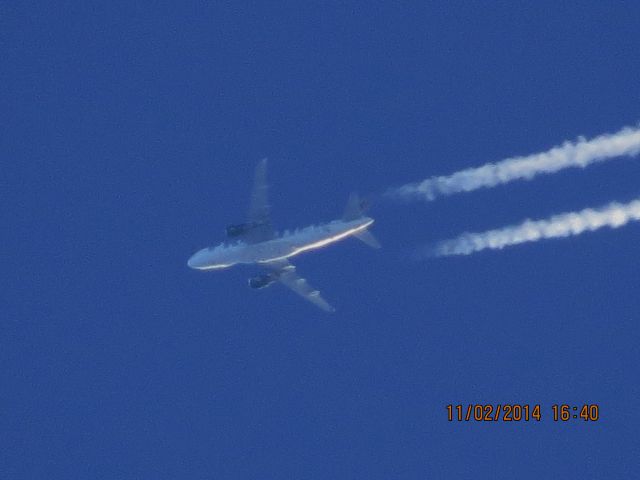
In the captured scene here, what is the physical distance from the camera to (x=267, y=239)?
3959 cm

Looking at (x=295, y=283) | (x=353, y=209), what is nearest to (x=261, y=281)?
(x=295, y=283)

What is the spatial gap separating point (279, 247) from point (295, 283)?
3.73 metres

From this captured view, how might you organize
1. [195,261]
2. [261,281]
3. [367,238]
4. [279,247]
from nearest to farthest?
[367,238] → [279,247] → [195,261] → [261,281]

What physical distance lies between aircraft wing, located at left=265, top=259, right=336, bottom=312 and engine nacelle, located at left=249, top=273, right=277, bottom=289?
0.41 m

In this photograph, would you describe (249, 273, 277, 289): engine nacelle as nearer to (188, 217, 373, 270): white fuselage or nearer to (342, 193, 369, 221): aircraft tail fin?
(188, 217, 373, 270): white fuselage

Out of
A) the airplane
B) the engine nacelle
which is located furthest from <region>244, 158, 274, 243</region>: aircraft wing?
the engine nacelle

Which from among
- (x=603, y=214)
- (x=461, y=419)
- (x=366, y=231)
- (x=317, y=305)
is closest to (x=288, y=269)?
(x=317, y=305)

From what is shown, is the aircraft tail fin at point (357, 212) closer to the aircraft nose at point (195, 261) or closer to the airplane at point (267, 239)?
the airplane at point (267, 239)

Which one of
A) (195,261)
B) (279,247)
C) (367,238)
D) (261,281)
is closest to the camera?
(367,238)

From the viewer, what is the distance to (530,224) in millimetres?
37500

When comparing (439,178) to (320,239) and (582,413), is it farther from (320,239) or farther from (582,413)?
(582,413)

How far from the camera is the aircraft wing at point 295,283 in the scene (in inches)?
1629

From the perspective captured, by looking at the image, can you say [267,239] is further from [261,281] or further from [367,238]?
[367,238]

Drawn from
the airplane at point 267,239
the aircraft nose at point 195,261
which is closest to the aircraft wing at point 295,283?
the airplane at point 267,239
